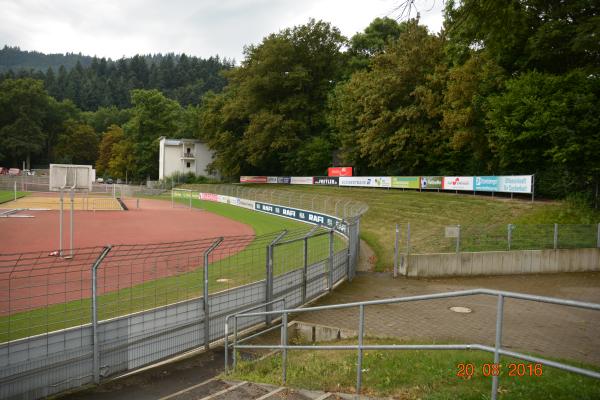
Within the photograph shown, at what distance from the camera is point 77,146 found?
119 metres

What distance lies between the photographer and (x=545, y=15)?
28.1 m

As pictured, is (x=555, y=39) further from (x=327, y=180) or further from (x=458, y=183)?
(x=327, y=180)

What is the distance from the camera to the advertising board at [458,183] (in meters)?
35.2

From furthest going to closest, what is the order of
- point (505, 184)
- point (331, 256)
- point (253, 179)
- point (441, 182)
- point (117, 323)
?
point (253, 179) → point (441, 182) → point (505, 184) → point (331, 256) → point (117, 323)

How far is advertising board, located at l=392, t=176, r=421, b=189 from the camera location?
4078 cm

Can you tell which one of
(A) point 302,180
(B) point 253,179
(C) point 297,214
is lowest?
(C) point 297,214

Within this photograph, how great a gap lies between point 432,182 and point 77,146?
350ft

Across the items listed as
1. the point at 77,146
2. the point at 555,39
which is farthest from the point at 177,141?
the point at 555,39

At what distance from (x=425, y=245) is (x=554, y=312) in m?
9.25

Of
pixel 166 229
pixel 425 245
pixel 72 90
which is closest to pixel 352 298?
pixel 425 245

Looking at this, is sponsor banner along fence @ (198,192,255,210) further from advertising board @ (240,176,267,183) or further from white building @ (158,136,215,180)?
white building @ (158,136,215,180)

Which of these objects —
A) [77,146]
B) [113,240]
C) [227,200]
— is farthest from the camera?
[77,146]

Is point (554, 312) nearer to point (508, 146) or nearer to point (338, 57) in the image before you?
point (508, 146)

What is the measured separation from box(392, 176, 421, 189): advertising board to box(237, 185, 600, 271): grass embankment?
0.86m
